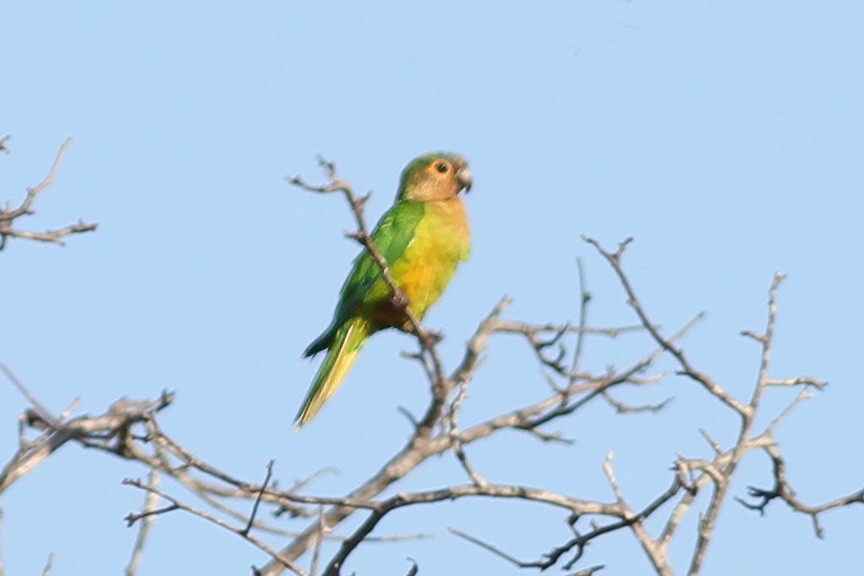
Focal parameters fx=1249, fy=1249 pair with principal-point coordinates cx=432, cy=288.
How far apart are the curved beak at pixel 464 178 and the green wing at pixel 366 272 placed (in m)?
0.89

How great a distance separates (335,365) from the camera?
7512 mm

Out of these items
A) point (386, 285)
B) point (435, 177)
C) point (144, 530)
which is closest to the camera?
point (144, 530)

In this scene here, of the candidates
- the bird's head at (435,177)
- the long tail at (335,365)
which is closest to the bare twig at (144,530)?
the long tail at (335,365)

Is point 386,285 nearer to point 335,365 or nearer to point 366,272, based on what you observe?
point 366,272

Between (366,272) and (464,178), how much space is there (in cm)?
145

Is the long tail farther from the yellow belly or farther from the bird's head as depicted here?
the bird's head

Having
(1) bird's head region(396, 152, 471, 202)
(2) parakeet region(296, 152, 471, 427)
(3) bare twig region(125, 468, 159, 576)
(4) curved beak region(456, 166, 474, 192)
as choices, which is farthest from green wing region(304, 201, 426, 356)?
(3) bare twig region(125, 468, 159, 576)

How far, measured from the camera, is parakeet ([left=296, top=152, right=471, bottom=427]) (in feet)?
24.7

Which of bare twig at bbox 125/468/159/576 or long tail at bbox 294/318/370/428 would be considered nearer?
bare twig at bbox 125/468/159/576

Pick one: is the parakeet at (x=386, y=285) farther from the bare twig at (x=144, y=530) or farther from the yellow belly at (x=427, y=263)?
the bare twig at (x=144, y=530)

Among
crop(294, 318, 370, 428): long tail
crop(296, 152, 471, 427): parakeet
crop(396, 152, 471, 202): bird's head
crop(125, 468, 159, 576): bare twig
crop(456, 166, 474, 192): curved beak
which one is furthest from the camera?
crop(456, 166, 474, 192): curved beak

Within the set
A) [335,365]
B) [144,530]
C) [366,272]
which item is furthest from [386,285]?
[144,530]

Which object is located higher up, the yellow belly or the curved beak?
the curved beak

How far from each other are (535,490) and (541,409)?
95cm
